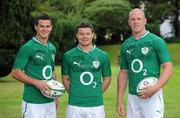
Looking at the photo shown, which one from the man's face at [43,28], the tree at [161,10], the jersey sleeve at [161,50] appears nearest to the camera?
the jersey sleeve at [161,50]

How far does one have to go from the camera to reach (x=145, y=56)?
23.8 feet

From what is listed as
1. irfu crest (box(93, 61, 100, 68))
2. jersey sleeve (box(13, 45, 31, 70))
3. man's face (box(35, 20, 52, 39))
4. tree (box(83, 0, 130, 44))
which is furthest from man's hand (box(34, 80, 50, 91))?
tree (box(83, 0, 130, 44))

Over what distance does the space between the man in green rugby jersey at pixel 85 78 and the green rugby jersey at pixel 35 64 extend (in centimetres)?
34

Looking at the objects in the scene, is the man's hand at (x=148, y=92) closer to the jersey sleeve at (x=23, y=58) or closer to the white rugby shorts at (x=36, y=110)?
the white rugby shorts at (x=36, y=110)

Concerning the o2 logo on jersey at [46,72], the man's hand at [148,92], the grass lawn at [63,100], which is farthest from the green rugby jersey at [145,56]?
the grass lawn at [63,100]

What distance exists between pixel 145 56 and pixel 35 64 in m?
1.51

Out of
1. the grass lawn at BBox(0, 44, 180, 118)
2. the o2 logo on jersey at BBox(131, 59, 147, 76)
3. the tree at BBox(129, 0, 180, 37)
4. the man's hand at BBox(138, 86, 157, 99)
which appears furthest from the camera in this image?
the tree at BBox(129, 0, 180, 37)

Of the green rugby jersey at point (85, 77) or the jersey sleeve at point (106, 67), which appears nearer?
the green rugby jersey at point (85, 77)

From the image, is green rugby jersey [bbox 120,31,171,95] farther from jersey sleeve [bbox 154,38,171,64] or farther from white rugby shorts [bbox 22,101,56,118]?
white rugby shorts [bbox 22,101,56,118]

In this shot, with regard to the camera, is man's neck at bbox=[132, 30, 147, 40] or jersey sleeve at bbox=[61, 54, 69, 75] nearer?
man's neck at bbox=[132, 30, 147, 40]

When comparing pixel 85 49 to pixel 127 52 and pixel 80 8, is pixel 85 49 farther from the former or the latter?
pixel 80 8

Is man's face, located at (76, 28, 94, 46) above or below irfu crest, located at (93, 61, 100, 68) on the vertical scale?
above

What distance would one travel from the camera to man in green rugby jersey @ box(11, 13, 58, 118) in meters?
7.35

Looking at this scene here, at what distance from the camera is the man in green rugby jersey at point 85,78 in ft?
24.6
